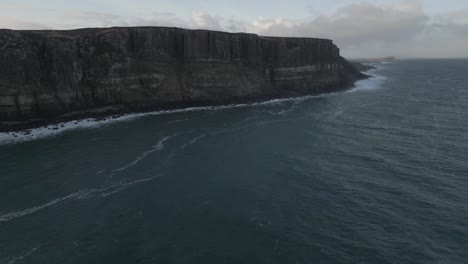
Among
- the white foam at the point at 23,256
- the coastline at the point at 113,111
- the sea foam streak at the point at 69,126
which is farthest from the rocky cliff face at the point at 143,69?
the white foam at the point at 23,256

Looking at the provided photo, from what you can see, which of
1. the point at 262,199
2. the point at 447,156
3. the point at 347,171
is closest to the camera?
the point at 262,199

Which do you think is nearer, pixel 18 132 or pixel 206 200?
pixel 206 200

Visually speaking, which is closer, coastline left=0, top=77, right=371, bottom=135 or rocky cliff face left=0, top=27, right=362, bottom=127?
coastline left=0, top=77, right=371, bottom=135

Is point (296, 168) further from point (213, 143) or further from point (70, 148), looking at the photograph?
point (70, 148)

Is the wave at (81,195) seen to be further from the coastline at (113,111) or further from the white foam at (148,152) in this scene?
the coastline at (113,111)

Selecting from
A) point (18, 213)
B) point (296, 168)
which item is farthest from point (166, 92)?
point (18, 213)

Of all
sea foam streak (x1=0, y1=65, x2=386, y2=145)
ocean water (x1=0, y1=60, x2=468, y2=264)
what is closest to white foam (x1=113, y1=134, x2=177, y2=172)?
ocean water (x1=0, y1=60, x2=468, y2=264)

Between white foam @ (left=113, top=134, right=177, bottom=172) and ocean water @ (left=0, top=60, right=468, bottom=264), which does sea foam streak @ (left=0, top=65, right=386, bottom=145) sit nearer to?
ocean water @ (left=0, top=60, right=468, bottom=264)
